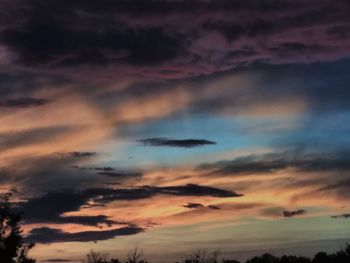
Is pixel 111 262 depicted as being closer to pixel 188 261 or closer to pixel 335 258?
pixel 188 261

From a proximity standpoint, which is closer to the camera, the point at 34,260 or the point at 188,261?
the point at 34,260

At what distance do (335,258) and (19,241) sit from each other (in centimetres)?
5618

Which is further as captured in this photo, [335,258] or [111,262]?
[111,262]

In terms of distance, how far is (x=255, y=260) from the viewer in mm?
126250

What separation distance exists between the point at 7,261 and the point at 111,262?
51.1 m

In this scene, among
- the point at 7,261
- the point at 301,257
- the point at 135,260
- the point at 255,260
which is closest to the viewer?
the point at 7,261

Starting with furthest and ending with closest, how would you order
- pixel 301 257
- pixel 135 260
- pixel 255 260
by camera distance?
pixel 255 260, pixel 301 257, pixel 135 260

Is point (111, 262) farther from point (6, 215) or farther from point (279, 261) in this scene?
point (6, 215)

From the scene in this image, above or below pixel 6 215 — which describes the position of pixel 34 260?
below

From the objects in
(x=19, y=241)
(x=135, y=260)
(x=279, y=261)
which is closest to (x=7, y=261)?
(x=19, y=241)

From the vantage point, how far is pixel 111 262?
112188mm

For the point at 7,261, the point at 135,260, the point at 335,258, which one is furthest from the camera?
the point at 135,260

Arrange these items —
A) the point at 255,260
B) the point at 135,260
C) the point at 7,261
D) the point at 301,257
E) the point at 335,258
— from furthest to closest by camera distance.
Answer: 1. the point at 255,260
2. the point at 301,257
3. the point at 135,260
4. the point at 335,258
5. the point at 7,261

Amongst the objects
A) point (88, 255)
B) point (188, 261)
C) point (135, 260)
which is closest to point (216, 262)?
point (188, 261)
